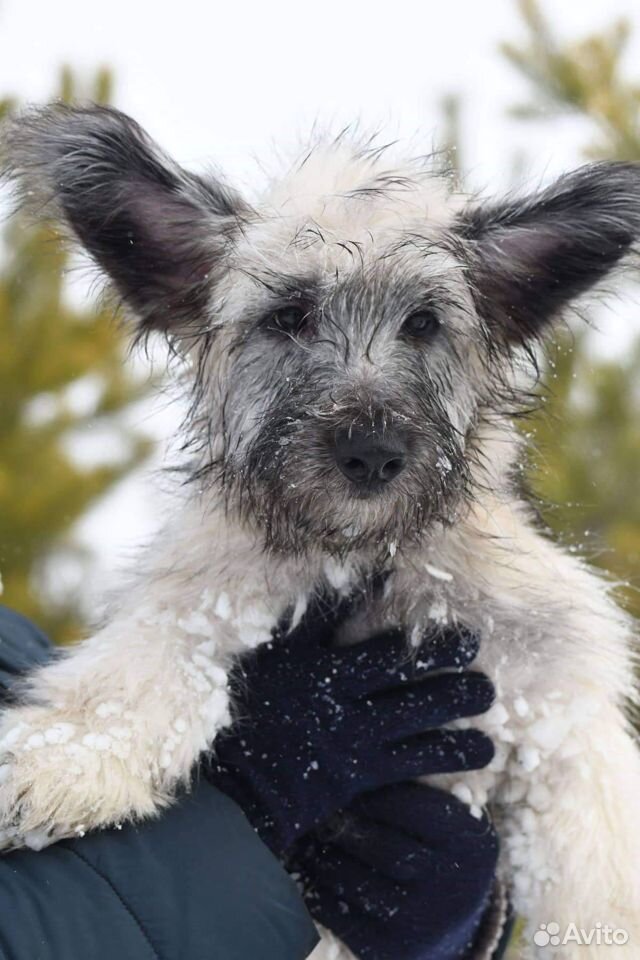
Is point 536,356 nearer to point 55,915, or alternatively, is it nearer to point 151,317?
point 151,317

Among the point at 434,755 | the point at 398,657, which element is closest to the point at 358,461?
the point at 398,657

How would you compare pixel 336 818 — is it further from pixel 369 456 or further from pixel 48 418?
pixel 48 418

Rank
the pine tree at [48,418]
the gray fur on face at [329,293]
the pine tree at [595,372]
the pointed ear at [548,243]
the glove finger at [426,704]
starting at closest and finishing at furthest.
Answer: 1. the glove finger at [426,704]
2. the gray fur on face at [329,293]
3. the pointed ear at [548,243]
4. the pine tree at [48,418]
5. the pine tree at [595,372]

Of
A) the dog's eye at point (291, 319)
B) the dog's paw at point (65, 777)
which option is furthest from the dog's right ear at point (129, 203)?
the dog's paw at point (65, 777)

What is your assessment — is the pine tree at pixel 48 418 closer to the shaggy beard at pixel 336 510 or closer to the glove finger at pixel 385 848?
the shaggy beard at pixel 336 510

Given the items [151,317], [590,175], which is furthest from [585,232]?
[151,317]

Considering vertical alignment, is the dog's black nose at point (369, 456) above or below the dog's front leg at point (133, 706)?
above
